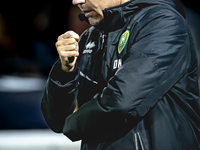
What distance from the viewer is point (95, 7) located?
1.59 meters

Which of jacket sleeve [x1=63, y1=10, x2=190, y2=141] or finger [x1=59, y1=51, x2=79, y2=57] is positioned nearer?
jacket sleeve [x1=63, y1=10, x2=190, y2=141]

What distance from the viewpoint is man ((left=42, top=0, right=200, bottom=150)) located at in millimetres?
1232

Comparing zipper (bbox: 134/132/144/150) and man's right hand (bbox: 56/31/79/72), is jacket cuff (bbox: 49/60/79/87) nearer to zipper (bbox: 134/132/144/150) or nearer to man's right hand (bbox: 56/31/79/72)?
man's right hand (bbox: 56/31/79/72)

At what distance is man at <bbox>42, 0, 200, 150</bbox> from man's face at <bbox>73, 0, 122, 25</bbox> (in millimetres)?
42

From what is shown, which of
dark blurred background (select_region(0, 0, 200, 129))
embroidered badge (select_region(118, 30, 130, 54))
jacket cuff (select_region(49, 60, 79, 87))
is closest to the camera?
embroidered badge (select_region(118, 30, 130, 54))

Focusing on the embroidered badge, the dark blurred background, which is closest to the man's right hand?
the embroidered badge

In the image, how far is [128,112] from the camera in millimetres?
1219

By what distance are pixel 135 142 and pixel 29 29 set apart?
18.4 feet

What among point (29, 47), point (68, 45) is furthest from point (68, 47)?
point (29, 47)

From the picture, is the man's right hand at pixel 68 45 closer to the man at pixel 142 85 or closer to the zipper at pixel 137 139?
the man at pixel 142 85

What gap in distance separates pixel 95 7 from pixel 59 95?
451 millimetres

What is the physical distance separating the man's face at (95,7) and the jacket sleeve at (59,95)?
0.26 meters

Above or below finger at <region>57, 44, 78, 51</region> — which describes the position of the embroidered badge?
above

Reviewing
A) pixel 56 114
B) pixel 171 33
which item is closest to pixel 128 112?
pixel 171 33
